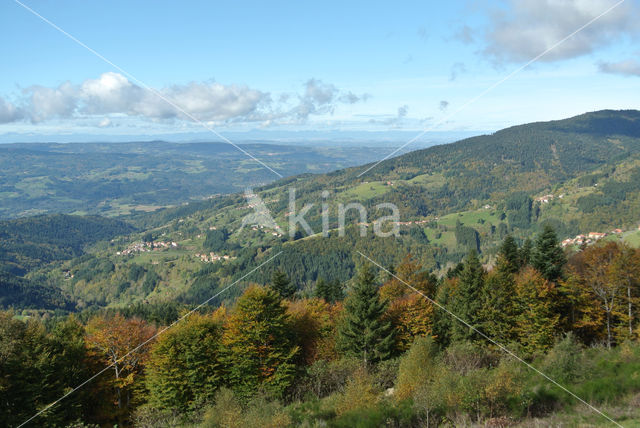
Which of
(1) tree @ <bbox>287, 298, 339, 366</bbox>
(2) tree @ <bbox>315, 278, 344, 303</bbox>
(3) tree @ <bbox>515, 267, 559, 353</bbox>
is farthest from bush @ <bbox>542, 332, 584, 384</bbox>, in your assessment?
(2) tree @ <bbox>315, 278, 344, 303</bbox>

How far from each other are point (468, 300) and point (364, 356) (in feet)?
26.8

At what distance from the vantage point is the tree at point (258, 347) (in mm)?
22453

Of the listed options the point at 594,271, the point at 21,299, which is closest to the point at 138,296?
the point at 21,299

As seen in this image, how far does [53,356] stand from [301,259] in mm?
106074

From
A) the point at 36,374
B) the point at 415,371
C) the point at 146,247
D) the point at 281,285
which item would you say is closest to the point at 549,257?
the point at 415,371

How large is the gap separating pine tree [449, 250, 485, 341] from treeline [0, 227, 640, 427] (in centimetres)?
9

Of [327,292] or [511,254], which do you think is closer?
[511,254]

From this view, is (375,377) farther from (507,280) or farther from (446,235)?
(446,235)

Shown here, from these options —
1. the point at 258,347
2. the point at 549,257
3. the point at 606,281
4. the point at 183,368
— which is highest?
the point at 549,257

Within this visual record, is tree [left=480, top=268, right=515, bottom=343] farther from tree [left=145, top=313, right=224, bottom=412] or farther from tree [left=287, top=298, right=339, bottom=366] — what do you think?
tree [left=145, top=313, right=224, bottom=412]

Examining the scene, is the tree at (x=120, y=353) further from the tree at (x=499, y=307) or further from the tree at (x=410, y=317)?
the tree at (x=499, y=307)

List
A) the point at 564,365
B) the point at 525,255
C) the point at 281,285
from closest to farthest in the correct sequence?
1. the point at 564,365
2. the point at 525,255
3. the point at 281,285

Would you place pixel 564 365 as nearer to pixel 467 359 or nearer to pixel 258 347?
pixel 467 359

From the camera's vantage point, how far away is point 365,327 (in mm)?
25094
